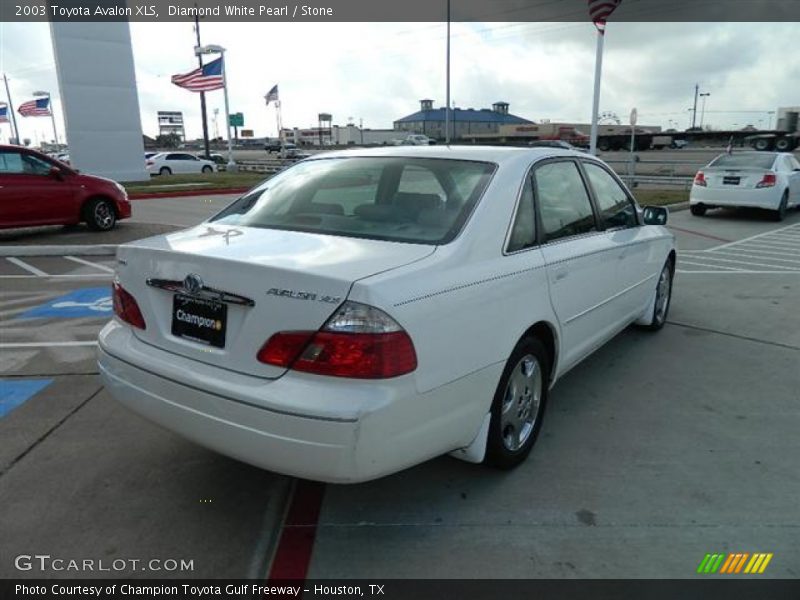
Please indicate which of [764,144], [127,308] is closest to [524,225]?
[127,308]

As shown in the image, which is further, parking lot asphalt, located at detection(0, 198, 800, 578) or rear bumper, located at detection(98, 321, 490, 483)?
parking lot asphalt, located at detection(0, 198, 800, 578)

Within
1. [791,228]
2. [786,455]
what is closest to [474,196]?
[786,455]

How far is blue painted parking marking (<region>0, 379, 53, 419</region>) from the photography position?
13.1 ft

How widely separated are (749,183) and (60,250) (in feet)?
42.8

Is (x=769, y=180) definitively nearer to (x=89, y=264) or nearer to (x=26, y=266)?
(x=89, y=264)

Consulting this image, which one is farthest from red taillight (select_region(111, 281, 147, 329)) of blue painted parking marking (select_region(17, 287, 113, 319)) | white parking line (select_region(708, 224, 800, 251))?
white parking line (select_region(708, 224, 800, 251))

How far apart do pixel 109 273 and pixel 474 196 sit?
6462 millimetres

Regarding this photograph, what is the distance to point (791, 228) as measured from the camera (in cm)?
1238

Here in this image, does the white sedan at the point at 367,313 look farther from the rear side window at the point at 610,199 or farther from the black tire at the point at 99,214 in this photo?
the black tire at the point at 99,214

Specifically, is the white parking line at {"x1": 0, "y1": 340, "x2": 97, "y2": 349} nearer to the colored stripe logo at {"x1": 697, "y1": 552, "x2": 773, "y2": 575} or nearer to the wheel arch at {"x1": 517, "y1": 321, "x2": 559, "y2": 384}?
the wheel arch at {"x1": 517, "y1": 321, "x2": 559, "y2": 384}

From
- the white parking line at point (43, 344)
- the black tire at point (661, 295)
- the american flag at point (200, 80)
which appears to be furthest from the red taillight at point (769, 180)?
the american flag at point (200, 80)

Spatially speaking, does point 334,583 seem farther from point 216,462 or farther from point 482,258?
point 482,258
